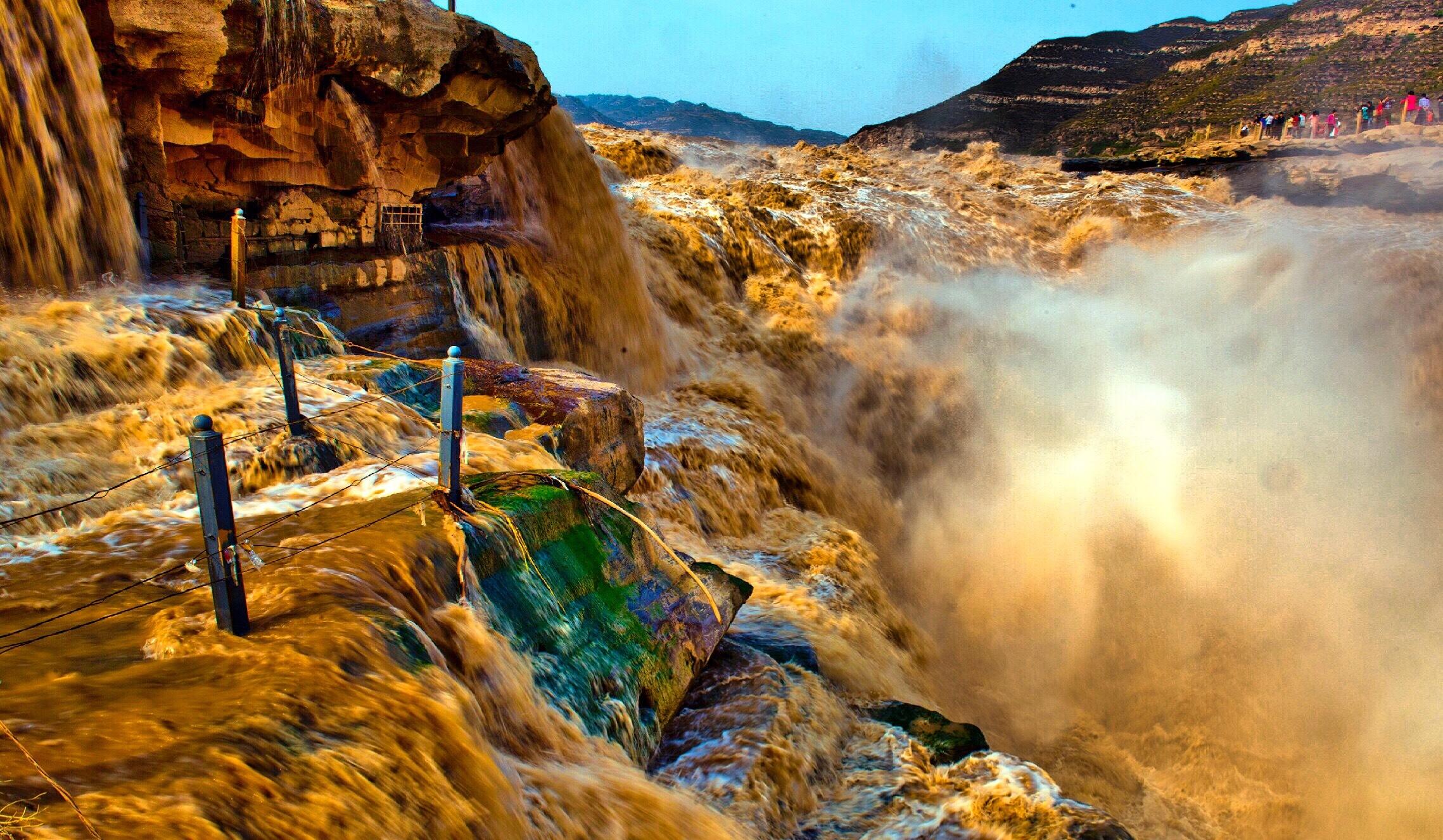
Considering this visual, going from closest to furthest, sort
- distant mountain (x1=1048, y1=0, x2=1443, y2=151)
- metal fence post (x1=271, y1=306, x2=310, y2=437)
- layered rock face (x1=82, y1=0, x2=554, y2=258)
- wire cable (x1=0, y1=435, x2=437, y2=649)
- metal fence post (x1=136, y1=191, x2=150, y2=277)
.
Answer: wire cable (x1=0, y1=435, x2=437, y2=649)
metal fence post (x1=271, y1=306, x2=310, y2=437)
layered rock face (x1=82, y1=0, x2=554, y2=258)
metal fence post (x1=136, y1=191, x2=150, y2=277)
distant mountain (x1=1048, y1=0, x2=1443, y2=151)

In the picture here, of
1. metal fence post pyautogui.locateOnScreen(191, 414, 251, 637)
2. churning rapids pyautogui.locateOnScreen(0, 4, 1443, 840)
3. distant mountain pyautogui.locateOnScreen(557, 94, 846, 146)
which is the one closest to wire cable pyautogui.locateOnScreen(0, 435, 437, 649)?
churning rapids pyautogui.locateOnScreen(0, 4, 1443, 840)

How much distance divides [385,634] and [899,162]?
22128 mm

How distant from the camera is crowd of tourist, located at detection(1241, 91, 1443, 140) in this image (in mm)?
22516

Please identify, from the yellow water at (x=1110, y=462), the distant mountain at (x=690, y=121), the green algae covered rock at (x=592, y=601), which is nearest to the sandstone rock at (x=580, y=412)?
the yellow water at (x=1110, y=462)

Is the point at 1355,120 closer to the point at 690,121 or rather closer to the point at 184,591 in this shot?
the point at 184,591

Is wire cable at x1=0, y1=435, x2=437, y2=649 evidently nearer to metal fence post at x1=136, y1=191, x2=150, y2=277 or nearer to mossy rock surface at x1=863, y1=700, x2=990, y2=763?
mossy rock surface at x1=863, y1=700, x2=990, y2=763

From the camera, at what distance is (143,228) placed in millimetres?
7105

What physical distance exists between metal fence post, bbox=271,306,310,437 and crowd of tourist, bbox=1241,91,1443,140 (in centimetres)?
2523

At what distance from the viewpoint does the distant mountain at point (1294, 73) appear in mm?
26219

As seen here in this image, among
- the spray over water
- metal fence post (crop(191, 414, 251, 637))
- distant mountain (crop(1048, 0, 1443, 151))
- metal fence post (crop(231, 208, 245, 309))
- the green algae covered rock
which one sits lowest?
the spray over water

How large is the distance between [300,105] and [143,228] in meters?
1.62

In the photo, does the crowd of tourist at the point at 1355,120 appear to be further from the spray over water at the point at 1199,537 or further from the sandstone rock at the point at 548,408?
the sandstone rock at the point at 548,408

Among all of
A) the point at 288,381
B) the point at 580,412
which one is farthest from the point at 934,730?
the point at 288,381

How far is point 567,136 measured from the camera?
11320 millimetres
